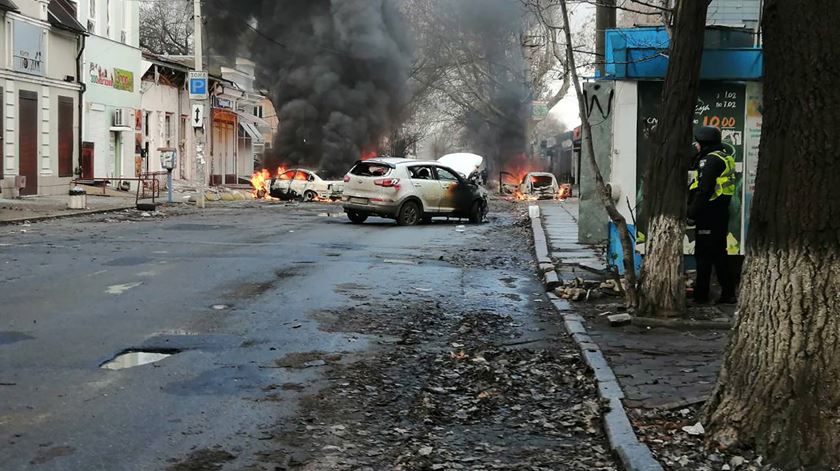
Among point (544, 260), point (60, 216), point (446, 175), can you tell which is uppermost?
point (446, 175)

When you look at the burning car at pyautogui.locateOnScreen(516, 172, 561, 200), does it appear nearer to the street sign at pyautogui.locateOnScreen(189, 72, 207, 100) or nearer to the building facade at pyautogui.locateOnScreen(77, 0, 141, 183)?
the building facade at pyautogui.locateOnScreen(77, 0, 141, 183)

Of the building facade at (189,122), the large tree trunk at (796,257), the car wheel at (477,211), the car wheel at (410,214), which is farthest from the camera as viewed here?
the building facade at (189,122)

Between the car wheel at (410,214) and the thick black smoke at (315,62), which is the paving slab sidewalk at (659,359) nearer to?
the car wheel at (410,214)

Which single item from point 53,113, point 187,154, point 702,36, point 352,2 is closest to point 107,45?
point 53,113

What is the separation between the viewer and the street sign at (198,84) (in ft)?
93.9

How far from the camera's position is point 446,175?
79.2 feet

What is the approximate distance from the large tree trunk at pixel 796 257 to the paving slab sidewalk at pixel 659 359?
1.10 meters

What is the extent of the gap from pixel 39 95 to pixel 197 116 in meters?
5.28

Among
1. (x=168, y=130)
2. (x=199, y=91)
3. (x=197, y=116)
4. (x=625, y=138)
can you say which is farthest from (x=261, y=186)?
(x=625, y=138)

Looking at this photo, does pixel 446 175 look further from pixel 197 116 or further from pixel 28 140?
pixel 28 140

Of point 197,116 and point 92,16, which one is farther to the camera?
point 92,16

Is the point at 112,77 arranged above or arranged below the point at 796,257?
above

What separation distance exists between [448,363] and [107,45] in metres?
31.1

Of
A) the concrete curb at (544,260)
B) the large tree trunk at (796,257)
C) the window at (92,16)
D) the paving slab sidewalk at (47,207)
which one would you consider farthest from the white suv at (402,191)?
the large tree trunk at (796,257)
